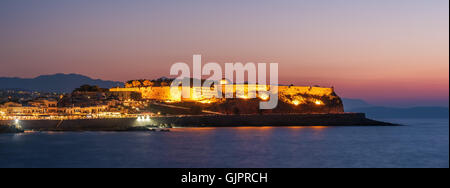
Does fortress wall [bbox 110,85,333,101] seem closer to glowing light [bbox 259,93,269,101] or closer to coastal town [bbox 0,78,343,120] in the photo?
coastal town [bbox 0,78,343,120]

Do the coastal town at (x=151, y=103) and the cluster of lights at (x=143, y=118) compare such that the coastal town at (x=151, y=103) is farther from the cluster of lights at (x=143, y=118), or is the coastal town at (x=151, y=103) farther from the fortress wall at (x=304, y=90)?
the cluster of lights at (x=143, y=118)

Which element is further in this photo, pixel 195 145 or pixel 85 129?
pixel 85 129

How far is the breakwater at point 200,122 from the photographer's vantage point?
47.5m

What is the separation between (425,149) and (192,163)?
1617 cm

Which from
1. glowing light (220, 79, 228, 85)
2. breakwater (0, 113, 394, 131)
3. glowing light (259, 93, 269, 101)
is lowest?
breakwater (0, 113, 394, 131)

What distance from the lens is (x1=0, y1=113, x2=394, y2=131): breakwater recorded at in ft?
156

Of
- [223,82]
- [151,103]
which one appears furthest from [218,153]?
[223,82]

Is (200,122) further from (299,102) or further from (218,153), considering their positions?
(218,153)

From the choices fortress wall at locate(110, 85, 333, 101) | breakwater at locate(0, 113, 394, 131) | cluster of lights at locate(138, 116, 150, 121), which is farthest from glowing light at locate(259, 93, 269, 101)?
cluster of lights at locate(138, 116, 150, 121)

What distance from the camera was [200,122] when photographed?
5650cm

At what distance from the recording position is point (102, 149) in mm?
29688
